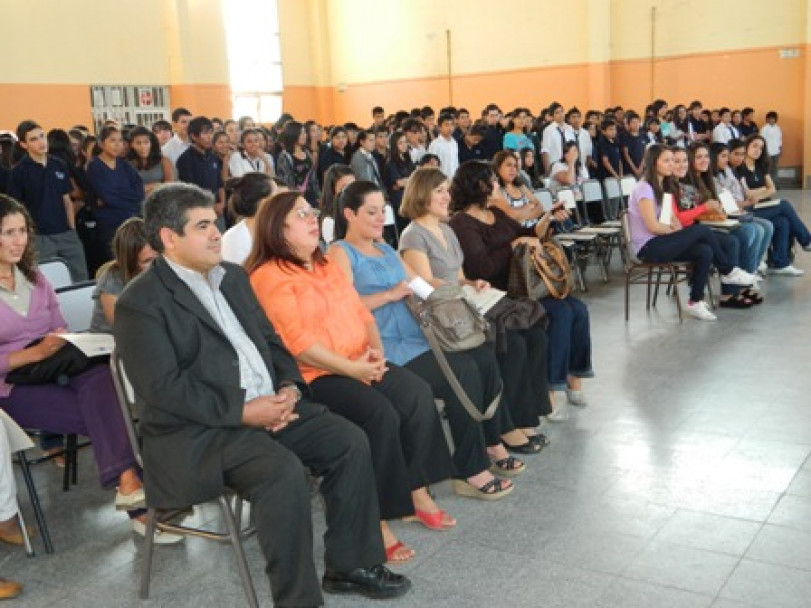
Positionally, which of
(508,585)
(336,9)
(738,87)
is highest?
(336,9)

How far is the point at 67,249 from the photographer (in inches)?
233

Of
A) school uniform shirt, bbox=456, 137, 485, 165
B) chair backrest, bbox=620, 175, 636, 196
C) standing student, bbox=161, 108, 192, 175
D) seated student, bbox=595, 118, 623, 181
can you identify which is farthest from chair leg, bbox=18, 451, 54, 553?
seated student, bbox=595, 118, 623, 181

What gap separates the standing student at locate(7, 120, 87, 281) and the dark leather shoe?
389cm

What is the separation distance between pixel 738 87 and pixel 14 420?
14.3 m

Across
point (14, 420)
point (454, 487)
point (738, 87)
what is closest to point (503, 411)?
point (454, 487)

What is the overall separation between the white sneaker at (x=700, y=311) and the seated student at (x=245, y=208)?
3.30 m

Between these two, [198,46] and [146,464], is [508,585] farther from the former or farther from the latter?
[198,46]

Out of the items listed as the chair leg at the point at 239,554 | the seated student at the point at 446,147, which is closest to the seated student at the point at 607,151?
the seated student at the point at 446,147

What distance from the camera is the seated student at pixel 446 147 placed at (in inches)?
380

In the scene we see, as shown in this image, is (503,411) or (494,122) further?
(494,122)

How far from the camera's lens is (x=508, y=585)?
2646 mm

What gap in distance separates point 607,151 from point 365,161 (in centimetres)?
387

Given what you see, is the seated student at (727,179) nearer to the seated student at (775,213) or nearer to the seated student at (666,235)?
the seated student at (775,213)

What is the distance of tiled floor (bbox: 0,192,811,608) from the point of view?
2.62 m
